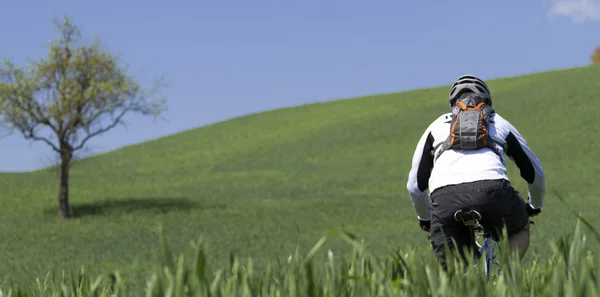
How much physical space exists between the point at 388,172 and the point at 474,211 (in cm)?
3997

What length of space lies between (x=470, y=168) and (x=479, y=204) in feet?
0.93

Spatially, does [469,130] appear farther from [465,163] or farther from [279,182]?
[279,182]

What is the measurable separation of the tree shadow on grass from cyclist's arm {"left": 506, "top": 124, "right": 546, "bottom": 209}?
27.3 m

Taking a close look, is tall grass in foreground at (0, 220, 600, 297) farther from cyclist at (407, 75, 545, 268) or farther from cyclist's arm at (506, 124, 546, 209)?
cyclist's arm at (506, 124, 546, 209)

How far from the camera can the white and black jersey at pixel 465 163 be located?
225 inches

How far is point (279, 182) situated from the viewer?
143ft

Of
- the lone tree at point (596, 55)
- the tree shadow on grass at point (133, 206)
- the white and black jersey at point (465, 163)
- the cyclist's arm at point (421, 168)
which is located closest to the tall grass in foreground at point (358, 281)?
the white and black jersey at point (465, 163)

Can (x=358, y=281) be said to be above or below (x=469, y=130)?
below

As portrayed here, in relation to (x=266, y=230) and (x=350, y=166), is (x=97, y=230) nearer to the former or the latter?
(x=266, y=230)

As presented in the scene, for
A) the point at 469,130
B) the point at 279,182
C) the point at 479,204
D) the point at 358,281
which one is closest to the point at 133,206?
the point at 279,182

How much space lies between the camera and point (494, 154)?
5.88 meters

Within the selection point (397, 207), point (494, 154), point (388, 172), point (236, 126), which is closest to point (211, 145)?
point (236, 126)

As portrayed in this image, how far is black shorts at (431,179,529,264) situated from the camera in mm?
5613

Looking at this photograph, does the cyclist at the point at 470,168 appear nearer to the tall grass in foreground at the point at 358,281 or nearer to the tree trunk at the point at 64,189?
the tall grass in foreground at the point at 358,281
